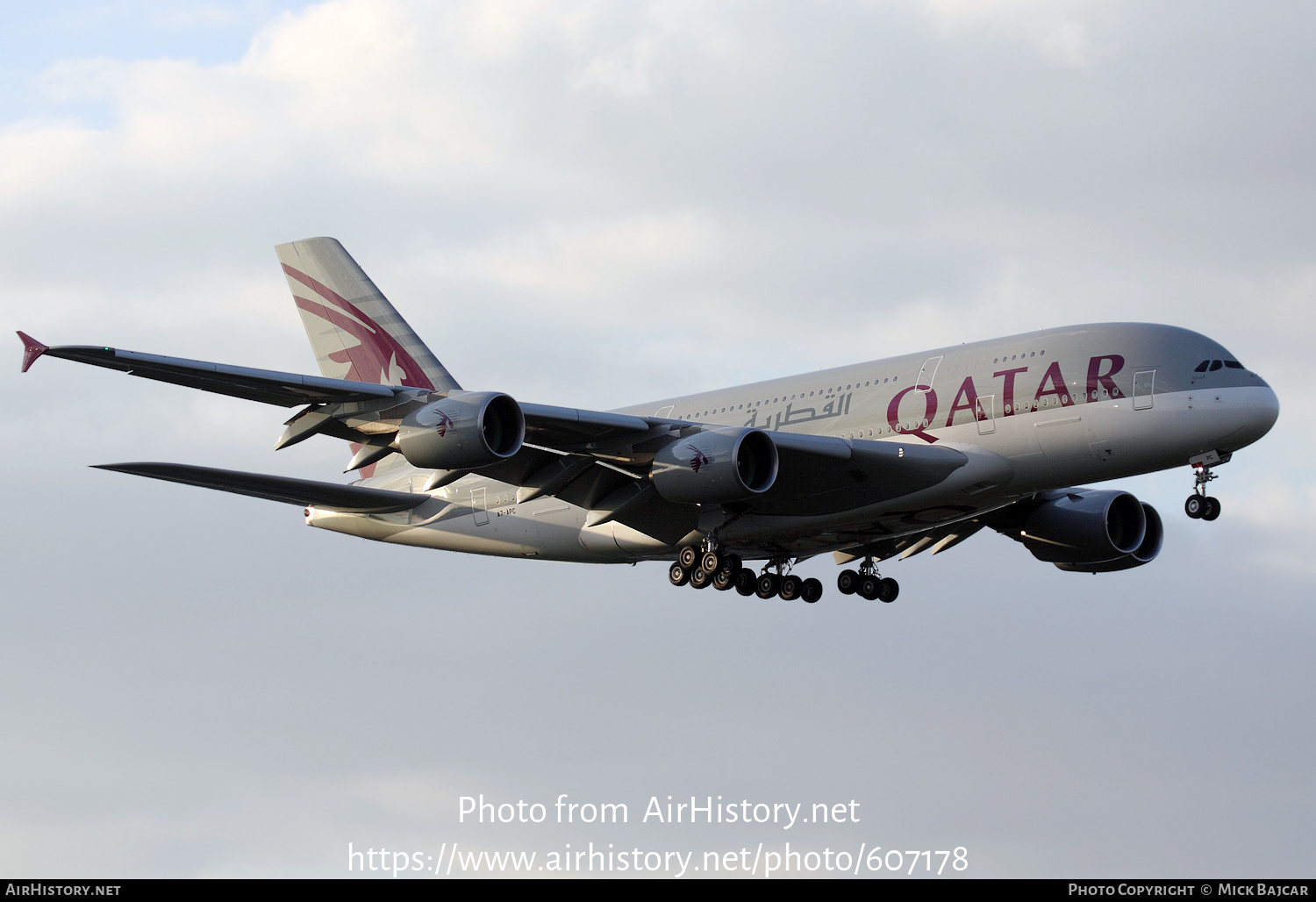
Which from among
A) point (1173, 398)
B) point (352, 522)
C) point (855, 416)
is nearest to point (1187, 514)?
point (1173, 398)

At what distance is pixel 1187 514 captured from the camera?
1371 inches

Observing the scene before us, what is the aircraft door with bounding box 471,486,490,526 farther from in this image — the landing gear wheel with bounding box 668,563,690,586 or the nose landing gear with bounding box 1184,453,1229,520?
the nose landing gear with bounding box 1184,453,1229,520

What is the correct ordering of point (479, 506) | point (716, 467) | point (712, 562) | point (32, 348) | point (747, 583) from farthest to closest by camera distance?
point (479, 506), point (747, 583), point (712, 562), point (716, 467), point (32, 348)

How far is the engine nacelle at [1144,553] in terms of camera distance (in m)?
44.1

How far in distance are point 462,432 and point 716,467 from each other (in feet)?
19.1

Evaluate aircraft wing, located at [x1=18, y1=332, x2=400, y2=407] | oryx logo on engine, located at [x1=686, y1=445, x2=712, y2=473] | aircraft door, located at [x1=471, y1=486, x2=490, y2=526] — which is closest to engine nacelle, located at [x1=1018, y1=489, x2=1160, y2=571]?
oryx logo on engine, located at [x1=686, y1=445, x2=712, y2=473]

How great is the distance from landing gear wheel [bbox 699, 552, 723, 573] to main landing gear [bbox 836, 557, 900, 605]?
18.7 ft

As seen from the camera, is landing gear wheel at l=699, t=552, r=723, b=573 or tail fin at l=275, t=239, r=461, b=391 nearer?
landing gear wheel at l=699, t=552, r=723, b=573

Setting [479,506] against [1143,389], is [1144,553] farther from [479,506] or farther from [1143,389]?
[479,506]

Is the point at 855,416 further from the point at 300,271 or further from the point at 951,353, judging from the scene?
the point at 300,271

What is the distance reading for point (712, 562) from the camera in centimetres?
3925

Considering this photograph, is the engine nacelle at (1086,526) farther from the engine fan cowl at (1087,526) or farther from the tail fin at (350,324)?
the tail fin at (350,324)

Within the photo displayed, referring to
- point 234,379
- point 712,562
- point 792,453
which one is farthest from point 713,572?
point 234,379

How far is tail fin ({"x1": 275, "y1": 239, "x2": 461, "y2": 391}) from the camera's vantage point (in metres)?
44.6
